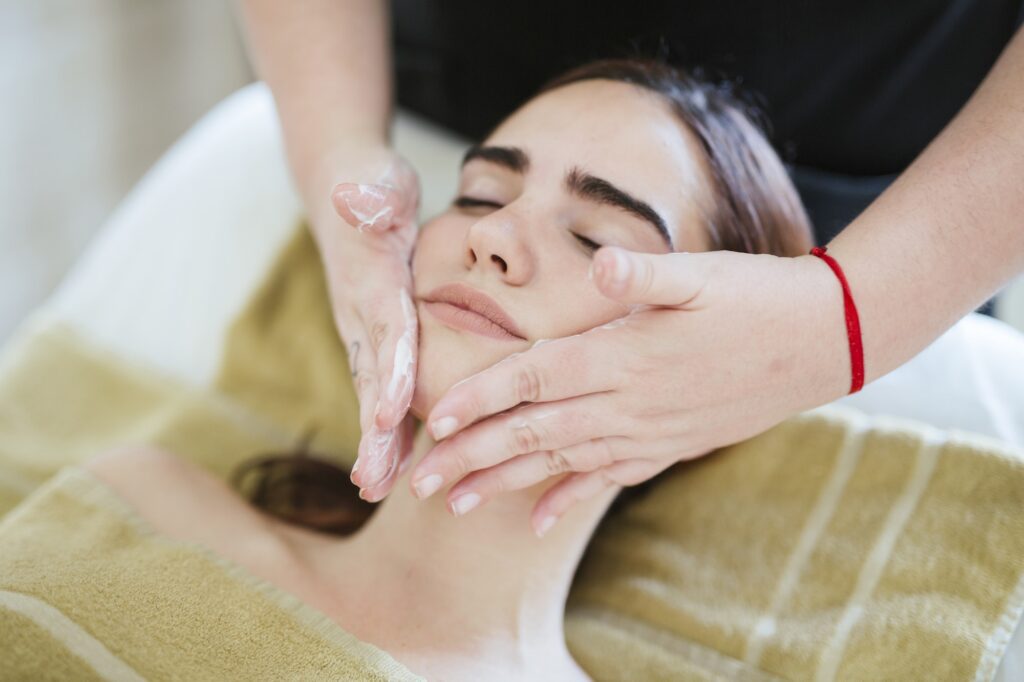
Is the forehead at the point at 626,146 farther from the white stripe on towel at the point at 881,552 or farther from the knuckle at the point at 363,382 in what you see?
the white stripe on towel at the point at 881,552

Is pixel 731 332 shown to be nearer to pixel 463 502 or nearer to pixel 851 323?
pixel 851 323

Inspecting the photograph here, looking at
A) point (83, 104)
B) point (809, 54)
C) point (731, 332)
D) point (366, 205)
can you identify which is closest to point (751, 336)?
point (731, 332)

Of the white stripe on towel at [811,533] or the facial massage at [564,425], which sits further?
the white stripe on towel at [811,533]

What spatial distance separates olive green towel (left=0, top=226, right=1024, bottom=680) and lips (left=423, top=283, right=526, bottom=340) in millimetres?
399

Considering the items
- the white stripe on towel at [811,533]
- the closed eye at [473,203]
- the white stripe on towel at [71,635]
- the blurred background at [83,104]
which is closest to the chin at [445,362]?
the closed eye at [473,203]

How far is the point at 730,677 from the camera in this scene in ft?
4.01

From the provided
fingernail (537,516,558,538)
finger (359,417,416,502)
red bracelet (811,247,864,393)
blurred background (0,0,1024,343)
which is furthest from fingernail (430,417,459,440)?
blurred background (0,0,1024,343)

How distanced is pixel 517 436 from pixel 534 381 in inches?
2.5

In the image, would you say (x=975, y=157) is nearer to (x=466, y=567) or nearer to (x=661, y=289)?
(x=661, y=289)

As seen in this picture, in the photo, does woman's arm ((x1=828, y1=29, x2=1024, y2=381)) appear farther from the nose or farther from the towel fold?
the towel fold

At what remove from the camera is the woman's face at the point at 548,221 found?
3.35 ft

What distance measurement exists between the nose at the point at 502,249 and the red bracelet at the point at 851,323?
309 millimetres

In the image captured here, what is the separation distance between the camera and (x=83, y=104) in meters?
2.66

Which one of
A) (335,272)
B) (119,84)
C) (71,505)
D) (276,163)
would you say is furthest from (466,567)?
(119,84)
